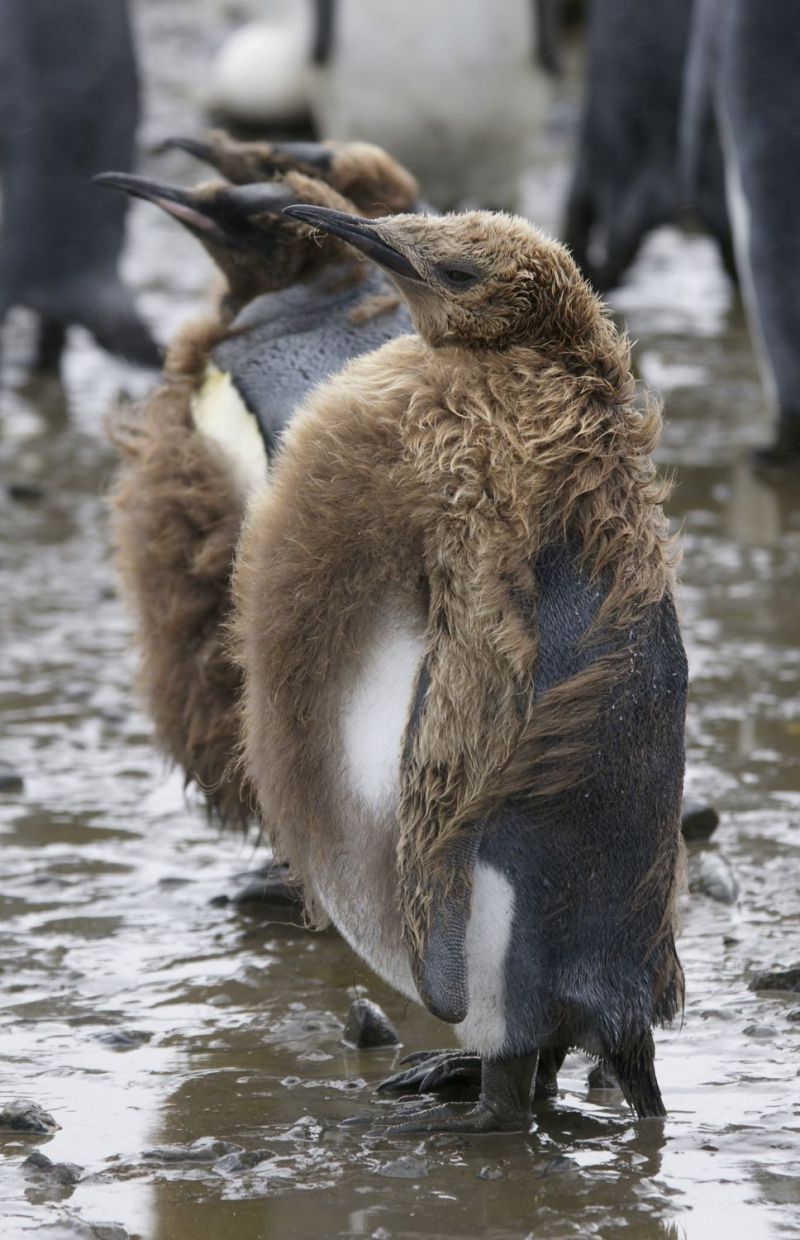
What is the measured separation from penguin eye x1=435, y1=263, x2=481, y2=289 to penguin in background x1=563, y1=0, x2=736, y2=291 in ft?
16.3

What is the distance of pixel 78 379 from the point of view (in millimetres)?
6555

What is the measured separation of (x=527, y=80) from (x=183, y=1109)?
5.92 metres

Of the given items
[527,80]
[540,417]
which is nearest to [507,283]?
[540,417]

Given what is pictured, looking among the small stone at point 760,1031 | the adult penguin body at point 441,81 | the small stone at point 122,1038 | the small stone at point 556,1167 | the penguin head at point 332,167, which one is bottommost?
the small stone at point 556,1167

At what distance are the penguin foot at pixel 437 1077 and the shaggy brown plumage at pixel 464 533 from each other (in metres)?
0.28

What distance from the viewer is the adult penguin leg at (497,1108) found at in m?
2.24

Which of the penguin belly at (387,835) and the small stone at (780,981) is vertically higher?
the penguin belly at (387,835)

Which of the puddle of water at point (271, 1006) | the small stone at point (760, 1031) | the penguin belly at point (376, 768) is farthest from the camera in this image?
the small stone at point (760, 1031)

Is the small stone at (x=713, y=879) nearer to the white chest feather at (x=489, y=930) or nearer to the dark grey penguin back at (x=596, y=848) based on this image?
the dark grey penguin back at (x=596, y=848)

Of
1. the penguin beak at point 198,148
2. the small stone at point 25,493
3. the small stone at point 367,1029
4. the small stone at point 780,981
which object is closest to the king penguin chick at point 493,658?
the small stone at point 367,1029

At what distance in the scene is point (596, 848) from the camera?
2164mm

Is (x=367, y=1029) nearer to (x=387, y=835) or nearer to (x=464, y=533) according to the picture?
(x=387, y=835)

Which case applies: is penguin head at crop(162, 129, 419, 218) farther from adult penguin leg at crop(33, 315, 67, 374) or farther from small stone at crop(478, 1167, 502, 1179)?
adult penguin leg at crop(33, 315, 67, 374)

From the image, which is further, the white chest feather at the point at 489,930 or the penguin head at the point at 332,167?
the penguin head at the point at 332,167
